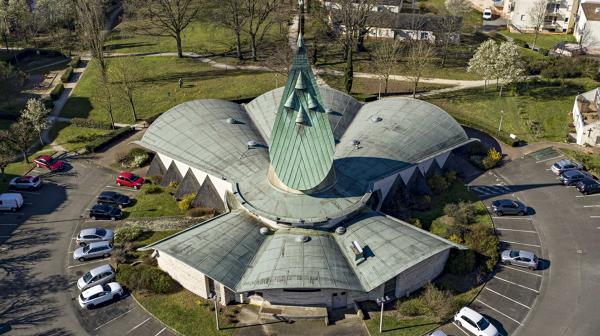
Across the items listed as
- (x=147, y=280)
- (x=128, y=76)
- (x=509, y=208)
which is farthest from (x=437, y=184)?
(x=128, y=76)

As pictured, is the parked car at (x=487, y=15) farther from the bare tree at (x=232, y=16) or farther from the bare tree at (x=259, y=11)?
the bare tree at (x=232, y=16)

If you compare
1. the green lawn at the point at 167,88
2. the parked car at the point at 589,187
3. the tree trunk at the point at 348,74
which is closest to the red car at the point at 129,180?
the green lawn at the point at 167,88

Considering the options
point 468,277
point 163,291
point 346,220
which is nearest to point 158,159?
point 163,291

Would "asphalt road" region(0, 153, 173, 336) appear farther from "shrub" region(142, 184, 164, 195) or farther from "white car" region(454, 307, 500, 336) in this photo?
"white car" region(454, 307, 500, 336)

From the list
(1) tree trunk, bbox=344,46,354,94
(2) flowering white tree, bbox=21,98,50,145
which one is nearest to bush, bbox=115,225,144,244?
(2) flowering white tree, bbox=21,98,50,145

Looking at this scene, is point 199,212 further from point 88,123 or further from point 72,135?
point 88,123

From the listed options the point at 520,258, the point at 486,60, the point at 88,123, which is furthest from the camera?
the point at 486,60
